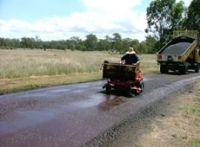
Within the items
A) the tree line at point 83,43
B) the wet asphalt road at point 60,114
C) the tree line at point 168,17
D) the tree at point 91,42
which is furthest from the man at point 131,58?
the tree at point 91,42

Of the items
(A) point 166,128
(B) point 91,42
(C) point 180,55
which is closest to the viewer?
(A) point 166,128

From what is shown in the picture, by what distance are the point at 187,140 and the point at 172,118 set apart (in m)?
2.60

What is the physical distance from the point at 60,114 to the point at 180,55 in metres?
21.3

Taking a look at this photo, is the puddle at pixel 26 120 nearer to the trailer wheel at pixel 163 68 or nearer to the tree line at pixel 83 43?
the trailer wheel at pixel 163 68

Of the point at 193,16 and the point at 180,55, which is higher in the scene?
the point at 193,16

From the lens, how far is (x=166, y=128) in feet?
34.1

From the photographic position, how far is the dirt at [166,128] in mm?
8797

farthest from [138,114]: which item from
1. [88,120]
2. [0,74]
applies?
[0,74]

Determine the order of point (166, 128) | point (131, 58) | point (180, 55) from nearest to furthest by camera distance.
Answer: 1. point (166, 128)
2. point (131, 58)
3. point (180, 55)

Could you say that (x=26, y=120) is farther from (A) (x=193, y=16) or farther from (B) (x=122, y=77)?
(A) (x=193, y=16)

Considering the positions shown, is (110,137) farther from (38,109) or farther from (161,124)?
(38,109)

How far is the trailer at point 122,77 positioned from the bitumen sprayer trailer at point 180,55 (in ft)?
50.4

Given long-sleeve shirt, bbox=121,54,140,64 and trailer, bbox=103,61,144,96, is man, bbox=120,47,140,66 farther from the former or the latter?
trailer, bbox=103,61,144,96

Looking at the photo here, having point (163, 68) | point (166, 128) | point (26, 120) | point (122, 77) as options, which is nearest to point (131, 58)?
point (122, 77)
